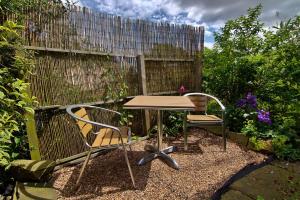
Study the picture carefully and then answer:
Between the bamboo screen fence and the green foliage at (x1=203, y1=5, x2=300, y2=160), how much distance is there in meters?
0.89

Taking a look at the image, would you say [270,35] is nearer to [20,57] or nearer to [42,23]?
[42,23]

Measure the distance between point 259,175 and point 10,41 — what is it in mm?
3099

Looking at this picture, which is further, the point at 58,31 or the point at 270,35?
the point at 270,35

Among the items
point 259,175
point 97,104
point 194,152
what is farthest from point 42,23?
point 259,175

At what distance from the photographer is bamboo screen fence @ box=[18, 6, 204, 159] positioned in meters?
2.91

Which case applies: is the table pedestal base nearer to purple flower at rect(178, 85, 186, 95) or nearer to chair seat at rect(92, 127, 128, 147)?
chair seat at rect(92, 127, 128, 147)

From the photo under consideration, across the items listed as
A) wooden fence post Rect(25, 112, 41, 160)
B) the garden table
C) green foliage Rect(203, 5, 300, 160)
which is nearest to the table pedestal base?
the garden table

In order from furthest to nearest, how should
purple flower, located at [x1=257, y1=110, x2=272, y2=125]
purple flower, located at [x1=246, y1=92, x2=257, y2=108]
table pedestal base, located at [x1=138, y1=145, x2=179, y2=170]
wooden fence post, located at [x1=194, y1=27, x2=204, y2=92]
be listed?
wooden fence post, located at [x1=194, y1=27, x2=204, y2=92] → purple flower, located at [x1=246, y1=92, x2=257, y2=108] → purple flower, located at [x1=257, y1=110, x2=272, y2=125] → table pedestal base, located at [x1=138, y1=145, x2=179, y2=170]

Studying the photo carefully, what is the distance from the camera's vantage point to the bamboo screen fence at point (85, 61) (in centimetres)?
291

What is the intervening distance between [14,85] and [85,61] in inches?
47.0

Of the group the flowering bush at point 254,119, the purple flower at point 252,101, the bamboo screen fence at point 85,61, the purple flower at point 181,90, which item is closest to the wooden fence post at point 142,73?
the bamboo screen fence at point 85,61

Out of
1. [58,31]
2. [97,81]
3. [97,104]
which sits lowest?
[97,104]

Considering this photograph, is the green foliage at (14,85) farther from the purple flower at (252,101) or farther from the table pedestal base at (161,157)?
the purple flower at (252,101)

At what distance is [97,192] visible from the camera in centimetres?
251
